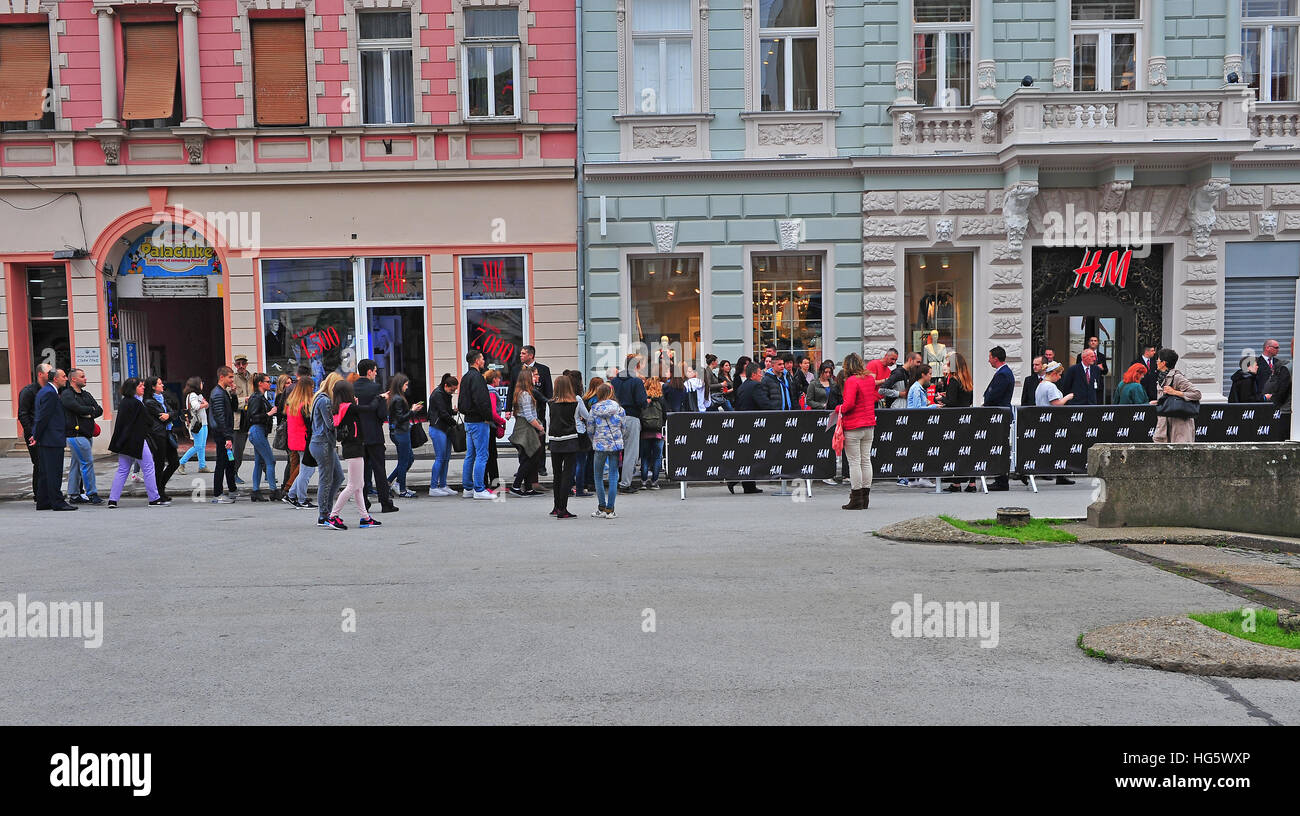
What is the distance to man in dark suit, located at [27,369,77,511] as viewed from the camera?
13.5 m

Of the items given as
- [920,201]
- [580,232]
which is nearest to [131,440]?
[580,232]

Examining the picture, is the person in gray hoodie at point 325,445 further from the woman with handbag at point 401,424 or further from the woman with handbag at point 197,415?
the woman with handbag at point 197,415

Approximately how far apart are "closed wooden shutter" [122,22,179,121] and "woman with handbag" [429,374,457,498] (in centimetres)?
966

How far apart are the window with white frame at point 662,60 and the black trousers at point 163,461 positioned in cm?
1034

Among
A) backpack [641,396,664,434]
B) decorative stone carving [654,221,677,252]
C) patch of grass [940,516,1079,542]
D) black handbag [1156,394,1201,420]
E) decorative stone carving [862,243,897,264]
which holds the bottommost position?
patch of grass [940,516,1079,542]

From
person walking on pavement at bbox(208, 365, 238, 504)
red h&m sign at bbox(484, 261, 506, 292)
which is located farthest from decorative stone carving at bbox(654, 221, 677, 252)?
person walking on pavement at bbox(208, 365, 238, 504)

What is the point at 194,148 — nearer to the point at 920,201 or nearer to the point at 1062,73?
the point at 920,201

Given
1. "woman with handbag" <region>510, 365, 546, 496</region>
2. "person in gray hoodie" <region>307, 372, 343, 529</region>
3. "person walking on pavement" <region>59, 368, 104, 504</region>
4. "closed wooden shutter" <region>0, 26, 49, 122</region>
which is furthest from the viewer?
"closed wooden shutter" <region>0, 26, 49, 122</region>

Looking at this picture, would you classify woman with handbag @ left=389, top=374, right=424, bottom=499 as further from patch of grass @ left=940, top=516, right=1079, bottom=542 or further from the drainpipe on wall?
patch of grass @ left=940, top=516, right=1079, bottom=542

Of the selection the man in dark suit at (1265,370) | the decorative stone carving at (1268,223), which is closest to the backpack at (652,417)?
the man in dark suit at (1265,370)

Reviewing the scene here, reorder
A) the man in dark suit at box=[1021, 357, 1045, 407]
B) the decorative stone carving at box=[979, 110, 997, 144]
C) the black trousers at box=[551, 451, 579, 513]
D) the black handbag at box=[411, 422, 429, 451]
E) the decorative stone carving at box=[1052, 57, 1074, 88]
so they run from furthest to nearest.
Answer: the decorative stone carving at box=[1052, 57, 1074, 88]
the decorative stone carving at box=[979, 110, 997, 144]
the man in dark suit at box=[1021, 357, 1045, 407]
the black handbag at box=[411, 422, 429, 451]
the black trousers at box=[551, 451, 579, 513]

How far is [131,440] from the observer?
13.7 meters

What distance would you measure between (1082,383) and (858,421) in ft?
16.2

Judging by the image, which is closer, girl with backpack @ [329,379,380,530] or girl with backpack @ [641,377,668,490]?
girl with backpack @ [329,379,380,530]
